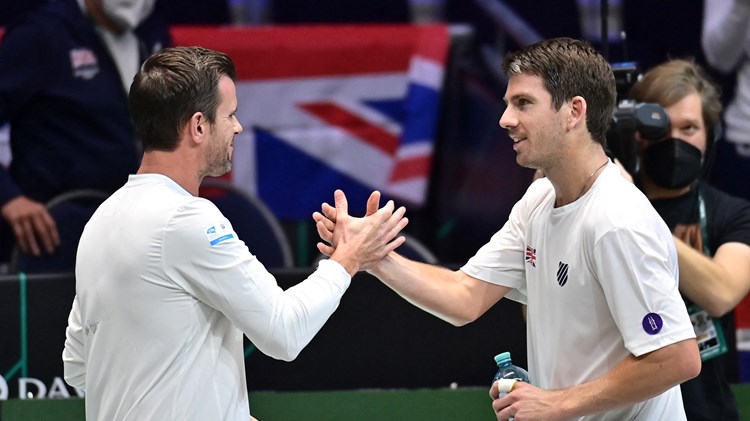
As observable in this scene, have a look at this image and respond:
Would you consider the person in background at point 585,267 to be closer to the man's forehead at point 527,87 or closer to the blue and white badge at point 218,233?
the man's forehead at point 527,87

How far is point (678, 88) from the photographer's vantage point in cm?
407

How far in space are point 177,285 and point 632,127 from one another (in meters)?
1.68

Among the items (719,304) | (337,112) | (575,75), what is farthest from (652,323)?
(337,112)

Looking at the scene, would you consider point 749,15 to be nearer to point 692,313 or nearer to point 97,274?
point 692,313

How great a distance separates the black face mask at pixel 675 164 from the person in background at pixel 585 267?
699 millimetres

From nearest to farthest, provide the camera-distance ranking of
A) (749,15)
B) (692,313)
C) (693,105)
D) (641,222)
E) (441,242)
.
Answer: (641,222)
(692,313)
(693,105)
(749,15)
(441,242)

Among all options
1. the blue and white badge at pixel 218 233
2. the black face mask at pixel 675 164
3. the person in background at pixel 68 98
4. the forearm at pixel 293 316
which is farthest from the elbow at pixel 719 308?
the person in background at pixel 68 98

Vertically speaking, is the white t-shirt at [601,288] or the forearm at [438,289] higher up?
the white t-shirt at [601,288]

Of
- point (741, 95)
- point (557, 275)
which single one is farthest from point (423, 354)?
Answer: point (741, 95)

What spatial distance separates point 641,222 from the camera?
291 centimetres

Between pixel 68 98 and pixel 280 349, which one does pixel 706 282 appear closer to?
pixel 280 349

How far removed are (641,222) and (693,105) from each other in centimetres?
128

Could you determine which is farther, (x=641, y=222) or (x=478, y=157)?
(x=478, y=157)

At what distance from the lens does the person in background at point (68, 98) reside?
5.56 meters
